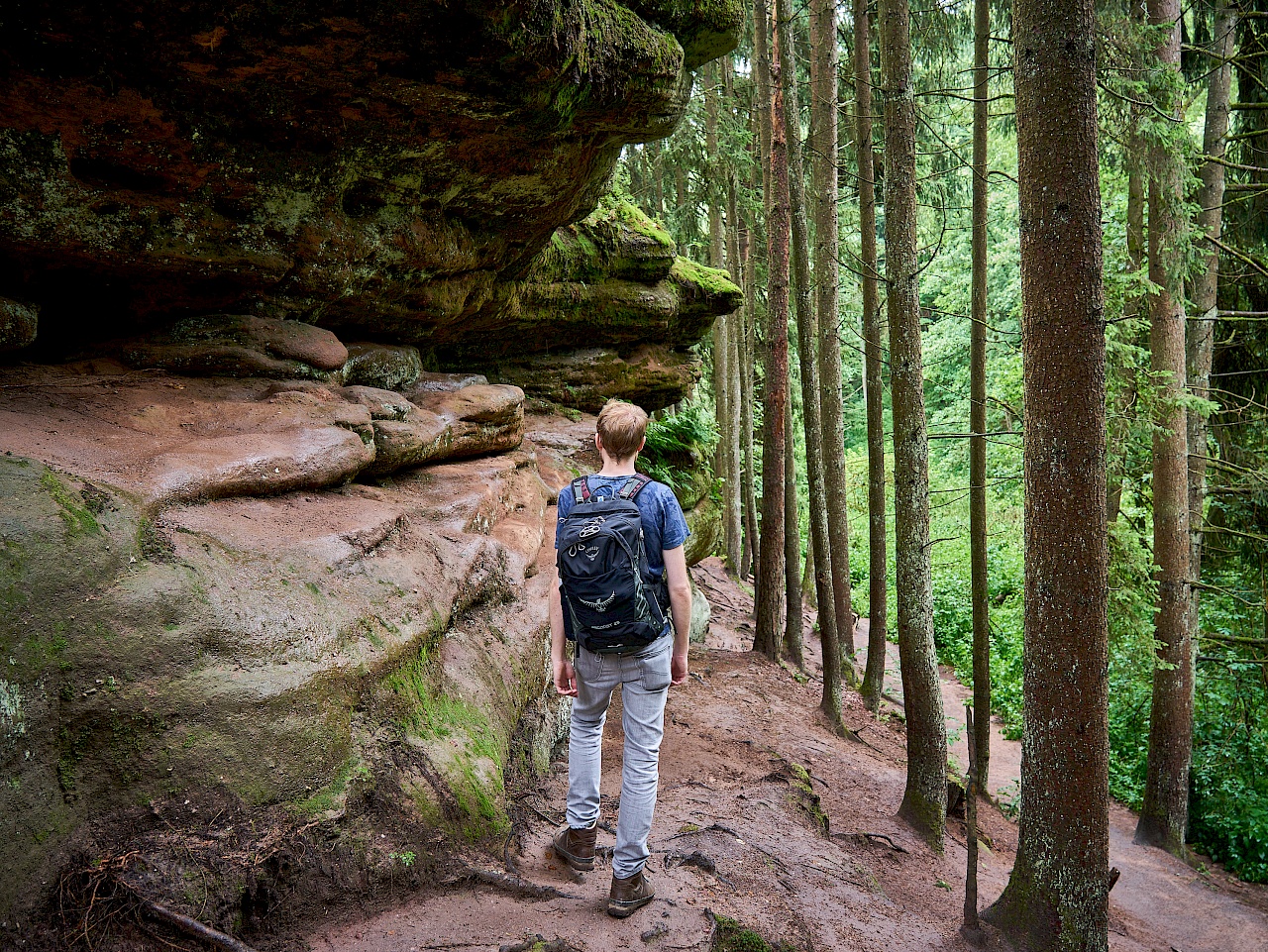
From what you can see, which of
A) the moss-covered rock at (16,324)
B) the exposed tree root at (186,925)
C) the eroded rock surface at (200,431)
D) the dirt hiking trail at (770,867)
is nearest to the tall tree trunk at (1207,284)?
the dirt hiking trail at (770,867)

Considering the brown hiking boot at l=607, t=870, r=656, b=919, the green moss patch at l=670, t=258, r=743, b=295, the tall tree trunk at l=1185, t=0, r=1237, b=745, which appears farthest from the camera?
the green moss patch at l=670, t=258, r=743, b=295

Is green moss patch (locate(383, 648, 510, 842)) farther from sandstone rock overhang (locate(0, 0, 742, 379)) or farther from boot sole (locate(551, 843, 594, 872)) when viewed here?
sandstone rock overhang (locate(0, 0, 742, 379))

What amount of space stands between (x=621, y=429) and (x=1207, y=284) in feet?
40.8

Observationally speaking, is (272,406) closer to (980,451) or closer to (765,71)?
(980,451)

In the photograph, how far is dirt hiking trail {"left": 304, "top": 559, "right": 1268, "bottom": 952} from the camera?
12.0 feet

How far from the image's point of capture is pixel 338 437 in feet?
18.2

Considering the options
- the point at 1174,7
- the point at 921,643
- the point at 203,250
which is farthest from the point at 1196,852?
the point at 203,250

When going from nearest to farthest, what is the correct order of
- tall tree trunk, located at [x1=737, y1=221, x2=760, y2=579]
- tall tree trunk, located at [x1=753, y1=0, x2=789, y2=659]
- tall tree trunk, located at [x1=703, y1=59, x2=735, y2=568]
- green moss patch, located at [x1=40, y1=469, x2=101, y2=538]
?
green moss patch, located at [x1=40, y1=469, x2=101, y2=538] → tall tree trunk, located at [x1=753, y1=0, x2=789, y2=659] → tall tree trunk, located at [x1=737, y1=221, x2=760, y2=579] → tall tree trunk, located at [x1=703, y1=59, x2=735, y2=568]

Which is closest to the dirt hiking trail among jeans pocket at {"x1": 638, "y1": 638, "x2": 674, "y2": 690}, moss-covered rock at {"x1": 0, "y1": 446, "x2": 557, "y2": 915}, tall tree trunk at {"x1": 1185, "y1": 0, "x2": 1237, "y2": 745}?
moss-covered rock at {"x1": 0, "y1": 446, "x2": 557, "y2": 915}

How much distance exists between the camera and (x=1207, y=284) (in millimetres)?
12070

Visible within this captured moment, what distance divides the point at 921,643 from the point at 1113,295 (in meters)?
6.62

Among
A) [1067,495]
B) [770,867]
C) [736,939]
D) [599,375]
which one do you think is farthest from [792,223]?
[736,939]

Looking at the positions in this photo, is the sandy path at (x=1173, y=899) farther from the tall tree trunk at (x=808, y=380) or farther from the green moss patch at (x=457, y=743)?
the green moss patch at (x=457, y=743)

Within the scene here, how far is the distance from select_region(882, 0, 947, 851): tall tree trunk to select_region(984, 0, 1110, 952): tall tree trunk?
2543 mm
